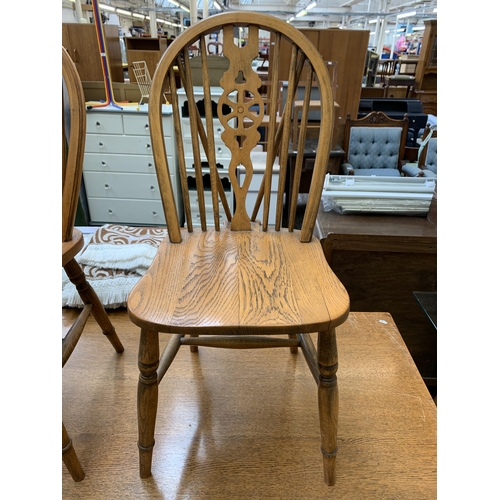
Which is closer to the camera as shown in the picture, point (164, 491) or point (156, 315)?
point (156, 315)

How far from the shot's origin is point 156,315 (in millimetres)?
622

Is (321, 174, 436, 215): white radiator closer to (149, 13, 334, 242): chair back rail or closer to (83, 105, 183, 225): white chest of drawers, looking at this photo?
(149, 13, 334, 242): chair back rail

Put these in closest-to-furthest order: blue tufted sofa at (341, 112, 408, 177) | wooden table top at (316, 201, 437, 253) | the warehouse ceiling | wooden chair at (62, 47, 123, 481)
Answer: wooden chair at (62, 47, 123, 481) → wooden table top at (316, 201, 437, 253) → blue tufted sofa at (341, 112, 408, 177) → the warehouse ceiling

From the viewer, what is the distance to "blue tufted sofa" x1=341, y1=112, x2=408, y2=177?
302cm

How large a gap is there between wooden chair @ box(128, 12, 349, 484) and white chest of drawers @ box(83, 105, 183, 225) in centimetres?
168

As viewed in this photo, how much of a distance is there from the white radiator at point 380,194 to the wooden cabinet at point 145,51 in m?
1.84

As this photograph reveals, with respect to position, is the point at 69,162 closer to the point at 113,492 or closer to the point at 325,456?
the point at 113,492

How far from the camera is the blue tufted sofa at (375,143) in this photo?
9.91 feet

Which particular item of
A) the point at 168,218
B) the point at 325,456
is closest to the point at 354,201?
the point at 168,218

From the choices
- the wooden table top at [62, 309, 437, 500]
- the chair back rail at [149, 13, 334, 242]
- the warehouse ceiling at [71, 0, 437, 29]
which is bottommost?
the wooden table top at [62, 309, 437, 500]

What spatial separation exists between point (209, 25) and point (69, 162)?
0.41m

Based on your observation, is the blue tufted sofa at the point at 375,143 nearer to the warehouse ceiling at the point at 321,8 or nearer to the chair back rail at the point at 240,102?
the chair back rail at the point at 240,102

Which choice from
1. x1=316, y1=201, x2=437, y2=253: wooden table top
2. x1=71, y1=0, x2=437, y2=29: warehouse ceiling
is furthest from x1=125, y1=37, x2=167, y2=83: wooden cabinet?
x1=71, y1=0, x2=437, y2=29: warehouse ceiling

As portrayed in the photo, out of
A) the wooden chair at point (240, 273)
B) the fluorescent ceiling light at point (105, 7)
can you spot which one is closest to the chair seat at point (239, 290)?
the wooden chair at point (240, 273)
